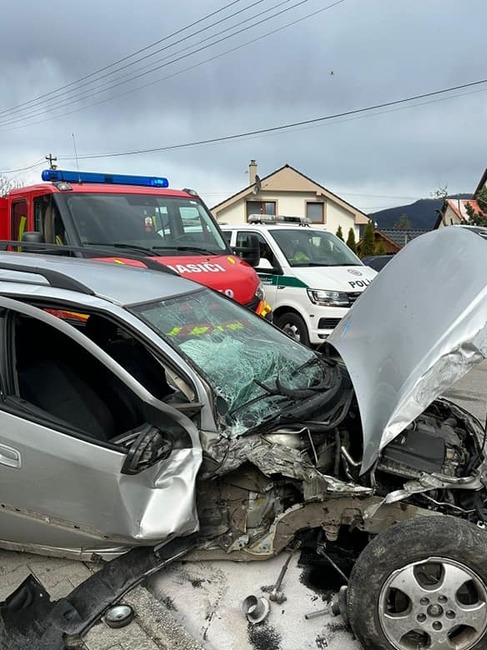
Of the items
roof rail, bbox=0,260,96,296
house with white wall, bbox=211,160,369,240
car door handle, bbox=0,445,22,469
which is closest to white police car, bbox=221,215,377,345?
roof rail, bbox=0,260,96,296

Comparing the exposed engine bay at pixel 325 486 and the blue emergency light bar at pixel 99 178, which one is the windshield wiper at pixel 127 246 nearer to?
the blue emergency light bar at pixel 99 178

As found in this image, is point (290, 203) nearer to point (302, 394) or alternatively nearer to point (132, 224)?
point (132, 224)

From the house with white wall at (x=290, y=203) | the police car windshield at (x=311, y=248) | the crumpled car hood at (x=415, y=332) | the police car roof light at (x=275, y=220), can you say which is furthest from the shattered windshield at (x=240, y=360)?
the house with white wall at (x=290, y=203)

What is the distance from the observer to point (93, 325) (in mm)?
3324

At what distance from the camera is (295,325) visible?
8008 mm

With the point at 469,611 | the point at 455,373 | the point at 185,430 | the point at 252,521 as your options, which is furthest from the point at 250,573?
the point at 455,373

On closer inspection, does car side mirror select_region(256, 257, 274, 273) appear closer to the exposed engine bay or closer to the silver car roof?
the silver car roof

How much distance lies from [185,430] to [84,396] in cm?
73

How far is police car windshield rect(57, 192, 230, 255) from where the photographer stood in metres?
5.62

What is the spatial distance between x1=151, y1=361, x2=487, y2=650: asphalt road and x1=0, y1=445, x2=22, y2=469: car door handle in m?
0.91

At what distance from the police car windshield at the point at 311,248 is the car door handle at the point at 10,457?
19.8 ft

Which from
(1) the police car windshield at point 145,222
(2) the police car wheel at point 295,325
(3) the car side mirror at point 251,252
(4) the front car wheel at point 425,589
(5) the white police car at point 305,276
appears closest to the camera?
(4) the front car wheel at point 425,589

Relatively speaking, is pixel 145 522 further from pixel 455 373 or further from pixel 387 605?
pixel 455 373

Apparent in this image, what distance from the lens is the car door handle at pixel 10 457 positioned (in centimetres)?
253
